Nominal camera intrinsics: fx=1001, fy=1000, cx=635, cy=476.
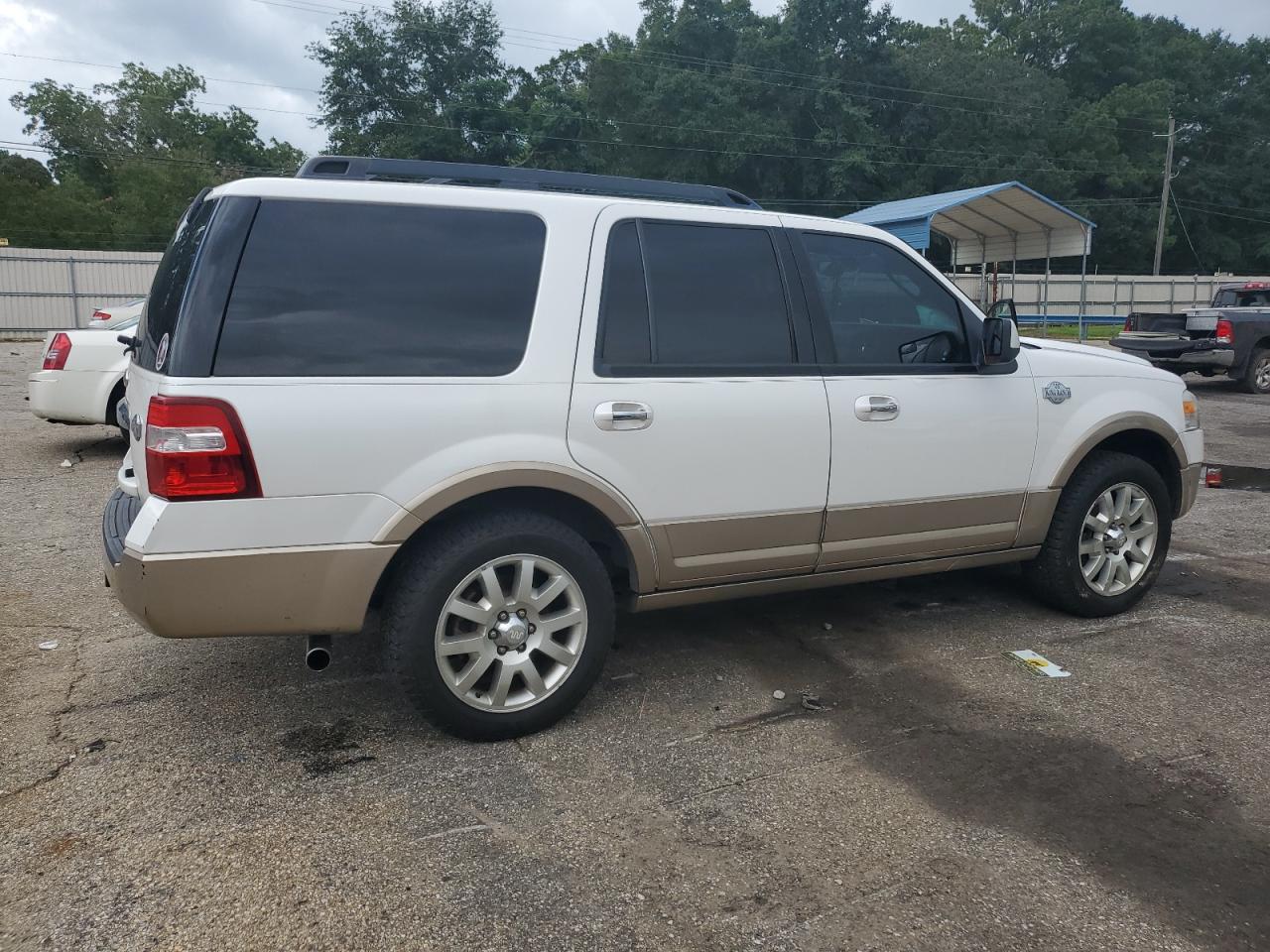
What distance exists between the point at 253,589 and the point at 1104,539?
3.94 metres

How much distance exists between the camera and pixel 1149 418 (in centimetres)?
496

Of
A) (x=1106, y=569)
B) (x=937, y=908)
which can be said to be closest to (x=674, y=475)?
(x=937, y=908)

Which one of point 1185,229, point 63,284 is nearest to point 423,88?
point 63,284

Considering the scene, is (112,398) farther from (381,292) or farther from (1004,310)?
(1004,310)

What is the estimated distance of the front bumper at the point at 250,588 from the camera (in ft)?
10.1

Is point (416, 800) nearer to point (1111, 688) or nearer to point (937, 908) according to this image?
point (937, 908)

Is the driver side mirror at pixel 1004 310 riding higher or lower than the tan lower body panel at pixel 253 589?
higher

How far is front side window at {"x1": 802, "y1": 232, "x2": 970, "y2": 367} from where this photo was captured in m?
4.20

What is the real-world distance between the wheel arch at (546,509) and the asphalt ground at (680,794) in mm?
592

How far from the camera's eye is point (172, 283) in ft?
11.1

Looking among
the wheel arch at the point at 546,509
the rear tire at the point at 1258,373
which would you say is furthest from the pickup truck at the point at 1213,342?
the wheel arch at the point at 546,509

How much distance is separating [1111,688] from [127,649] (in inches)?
166

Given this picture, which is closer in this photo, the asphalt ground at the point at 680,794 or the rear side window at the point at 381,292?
the asphalt ground at the point at 680,794

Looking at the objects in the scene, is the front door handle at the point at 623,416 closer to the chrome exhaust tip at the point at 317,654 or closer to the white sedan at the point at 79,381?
the chrome exhaust tip at the point at 317,654
